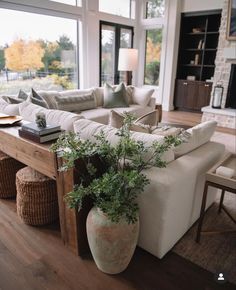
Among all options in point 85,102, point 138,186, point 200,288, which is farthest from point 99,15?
point 200,288

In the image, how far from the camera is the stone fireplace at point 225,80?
5.44 meters

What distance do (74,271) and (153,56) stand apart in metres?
6.58

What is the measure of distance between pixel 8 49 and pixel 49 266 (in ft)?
13.8

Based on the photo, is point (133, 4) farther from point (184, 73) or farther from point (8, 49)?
point (8, 49)

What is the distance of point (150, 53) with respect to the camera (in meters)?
7.26

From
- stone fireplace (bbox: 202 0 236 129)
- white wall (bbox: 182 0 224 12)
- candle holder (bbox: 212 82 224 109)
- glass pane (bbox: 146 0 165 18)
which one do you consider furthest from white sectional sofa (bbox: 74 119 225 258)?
glass pane (bbox: 146 0 165 18)

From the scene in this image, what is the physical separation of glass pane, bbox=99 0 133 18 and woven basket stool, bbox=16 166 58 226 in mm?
5257

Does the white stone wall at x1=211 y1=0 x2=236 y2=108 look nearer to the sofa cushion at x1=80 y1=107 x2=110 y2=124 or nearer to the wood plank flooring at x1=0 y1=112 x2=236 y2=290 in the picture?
the sofa cushion at x1=80 y1=107 x2=110 y2=124

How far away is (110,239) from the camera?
5.03 ft

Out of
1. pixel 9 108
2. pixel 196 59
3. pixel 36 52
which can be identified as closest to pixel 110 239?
pixel 9 108

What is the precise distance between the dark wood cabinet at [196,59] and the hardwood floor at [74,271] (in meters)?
5.54

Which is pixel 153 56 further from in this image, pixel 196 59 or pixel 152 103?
pixel 152 103

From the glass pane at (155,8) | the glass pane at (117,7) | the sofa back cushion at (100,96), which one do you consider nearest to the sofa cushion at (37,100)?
the sofa back cushion at (100,96)

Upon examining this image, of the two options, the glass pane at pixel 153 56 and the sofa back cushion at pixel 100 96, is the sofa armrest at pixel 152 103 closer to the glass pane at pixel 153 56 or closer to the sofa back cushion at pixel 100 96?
the sofa back cushion at pixel 100 96
